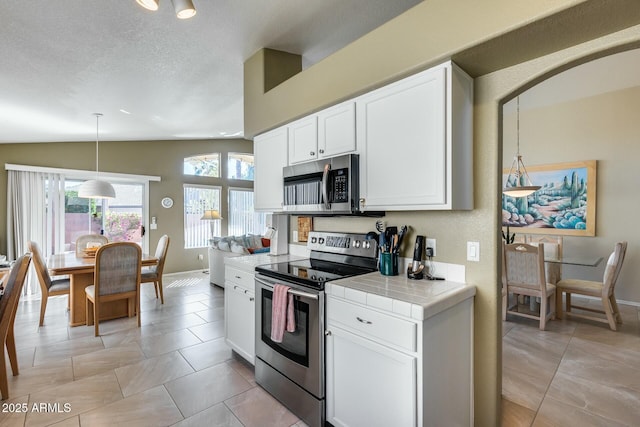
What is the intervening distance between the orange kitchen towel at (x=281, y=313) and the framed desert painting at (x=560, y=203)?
420 cm

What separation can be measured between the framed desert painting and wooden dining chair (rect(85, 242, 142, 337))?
5319mm

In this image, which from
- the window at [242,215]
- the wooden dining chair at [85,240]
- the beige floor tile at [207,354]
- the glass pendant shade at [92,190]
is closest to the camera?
the beige floor tile at [207,354]

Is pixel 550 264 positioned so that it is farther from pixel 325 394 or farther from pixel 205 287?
pixel 205 287

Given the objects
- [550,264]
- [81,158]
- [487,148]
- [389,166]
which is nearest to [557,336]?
[550,264]

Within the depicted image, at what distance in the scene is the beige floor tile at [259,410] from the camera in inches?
78.6

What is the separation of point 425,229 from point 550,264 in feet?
9.52

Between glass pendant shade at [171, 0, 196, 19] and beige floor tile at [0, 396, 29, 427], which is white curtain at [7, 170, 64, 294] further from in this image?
glass pendant shade at [171, 0, 196, 19]

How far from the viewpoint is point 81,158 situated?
5633 millimetres

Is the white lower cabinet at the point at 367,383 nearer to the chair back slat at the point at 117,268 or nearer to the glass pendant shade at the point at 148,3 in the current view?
the glass pendant shade at the point at 148,3

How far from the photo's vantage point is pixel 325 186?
2.25m

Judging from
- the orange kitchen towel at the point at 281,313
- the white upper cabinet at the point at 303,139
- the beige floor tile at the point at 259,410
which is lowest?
the beige floor tile at the point at 259,410

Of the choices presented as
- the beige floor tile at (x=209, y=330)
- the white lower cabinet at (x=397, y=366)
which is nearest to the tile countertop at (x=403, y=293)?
the white lower cabinet at (x=397, y=366)

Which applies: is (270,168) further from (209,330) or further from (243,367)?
(209,330)

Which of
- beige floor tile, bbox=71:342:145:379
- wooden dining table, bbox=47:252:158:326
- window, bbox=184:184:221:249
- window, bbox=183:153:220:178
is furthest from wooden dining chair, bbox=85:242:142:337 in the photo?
window, bbox=183:153:220:178
